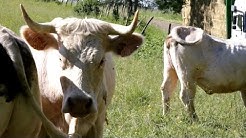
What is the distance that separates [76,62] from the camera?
5.38 meters

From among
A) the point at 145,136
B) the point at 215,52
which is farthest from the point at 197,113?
the point at 145,136

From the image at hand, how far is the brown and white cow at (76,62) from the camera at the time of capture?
530 centimetres

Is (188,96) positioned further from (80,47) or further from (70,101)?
(70,101)

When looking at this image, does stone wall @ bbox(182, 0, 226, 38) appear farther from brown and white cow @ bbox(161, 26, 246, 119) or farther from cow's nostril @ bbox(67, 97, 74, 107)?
cow's nostril @ bbox(67, 97, 74, 107)

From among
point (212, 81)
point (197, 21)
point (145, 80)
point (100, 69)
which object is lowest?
point (197, 21)

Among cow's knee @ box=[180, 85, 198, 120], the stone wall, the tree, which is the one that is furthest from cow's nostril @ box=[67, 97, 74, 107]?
the tree

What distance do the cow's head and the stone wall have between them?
49.6 feet

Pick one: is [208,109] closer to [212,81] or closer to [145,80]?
[212,81]

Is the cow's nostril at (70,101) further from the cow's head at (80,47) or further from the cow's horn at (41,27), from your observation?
the cow's horn at (41,27)

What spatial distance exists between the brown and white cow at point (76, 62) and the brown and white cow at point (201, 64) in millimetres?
3993

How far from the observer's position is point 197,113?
31.9 ft

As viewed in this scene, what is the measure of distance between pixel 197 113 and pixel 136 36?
3982 mm

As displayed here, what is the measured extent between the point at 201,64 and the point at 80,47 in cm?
500

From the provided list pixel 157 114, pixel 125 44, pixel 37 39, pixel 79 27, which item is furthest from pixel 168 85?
pixel 79 27
